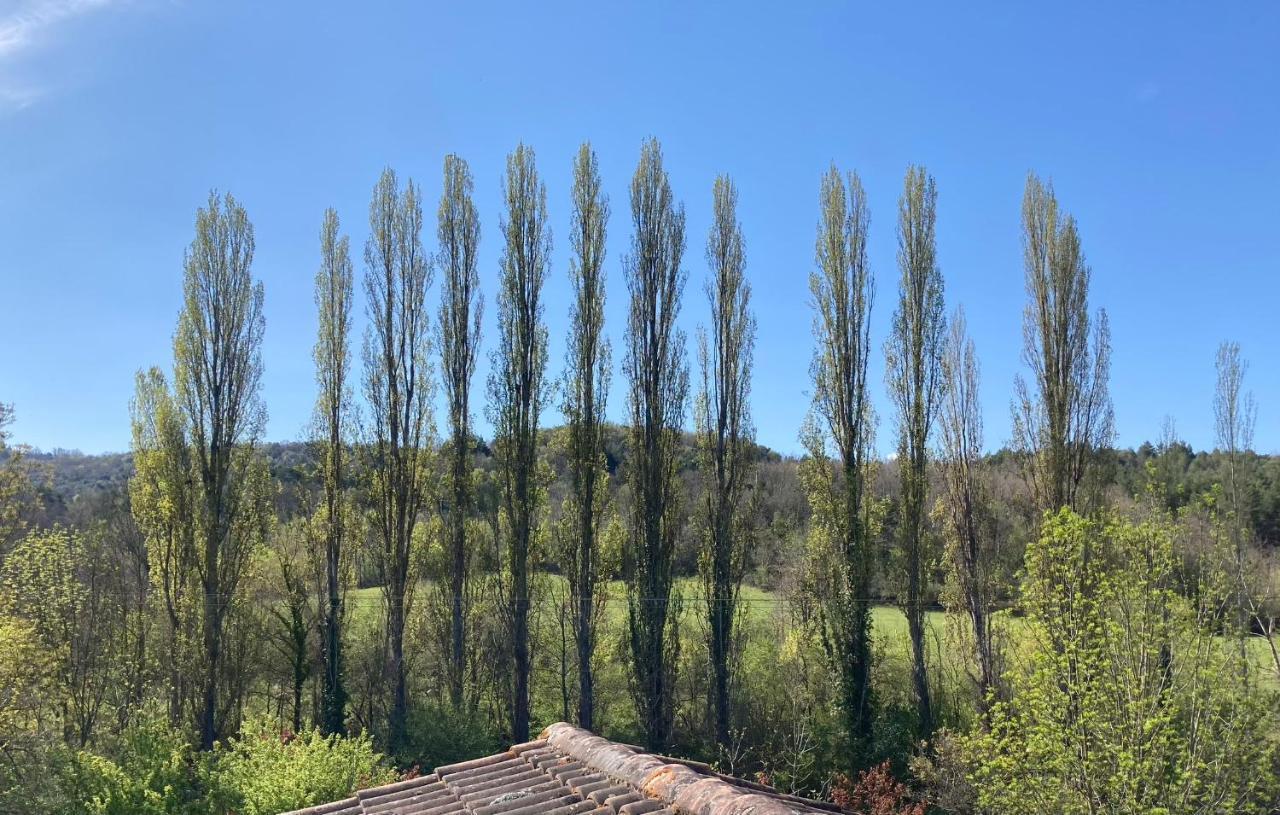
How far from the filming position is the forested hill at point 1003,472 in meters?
17.2

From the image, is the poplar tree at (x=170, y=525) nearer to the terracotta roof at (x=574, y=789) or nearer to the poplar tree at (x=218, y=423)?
the poplar tree at (x=218, y=423)

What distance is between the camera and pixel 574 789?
20.6 ft

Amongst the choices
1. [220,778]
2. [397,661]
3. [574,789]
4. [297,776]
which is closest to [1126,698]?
[574,789]

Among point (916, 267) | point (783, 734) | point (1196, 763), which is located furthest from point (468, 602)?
point (1196, 763)

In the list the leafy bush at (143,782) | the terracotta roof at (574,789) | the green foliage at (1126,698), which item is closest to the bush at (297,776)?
the leafy bush at (143,782)

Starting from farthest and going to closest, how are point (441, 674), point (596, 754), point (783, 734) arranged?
point (441, 674) → point (783, 734) → point (596, 754)

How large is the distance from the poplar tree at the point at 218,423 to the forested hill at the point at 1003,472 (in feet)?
4.76

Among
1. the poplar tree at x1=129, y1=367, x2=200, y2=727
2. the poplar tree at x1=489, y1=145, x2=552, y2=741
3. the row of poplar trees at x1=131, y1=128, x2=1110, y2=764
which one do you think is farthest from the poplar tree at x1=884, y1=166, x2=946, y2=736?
the poplar tree at x1=129, y1=367, x2=200, y2=727

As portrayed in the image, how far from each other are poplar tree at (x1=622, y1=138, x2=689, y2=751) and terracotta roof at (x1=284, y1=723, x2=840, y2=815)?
12.0 m

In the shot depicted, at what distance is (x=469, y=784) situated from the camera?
6840 millimetres

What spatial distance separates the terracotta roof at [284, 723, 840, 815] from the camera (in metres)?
5.58

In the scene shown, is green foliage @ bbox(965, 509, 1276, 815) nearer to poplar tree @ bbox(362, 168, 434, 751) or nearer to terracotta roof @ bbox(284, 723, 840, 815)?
terracotta roof @ bbox(284, 723, 840, 815)

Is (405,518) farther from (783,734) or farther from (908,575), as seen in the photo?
(908,575)

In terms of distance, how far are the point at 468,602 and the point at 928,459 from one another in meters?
12.3
